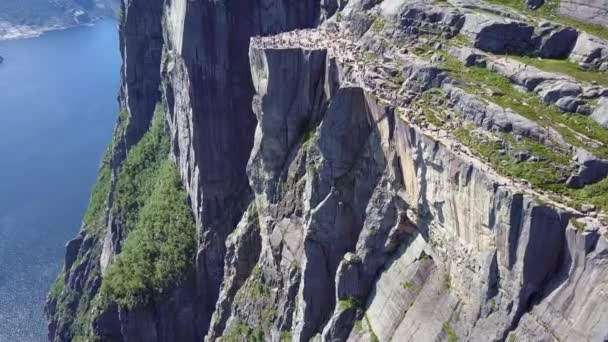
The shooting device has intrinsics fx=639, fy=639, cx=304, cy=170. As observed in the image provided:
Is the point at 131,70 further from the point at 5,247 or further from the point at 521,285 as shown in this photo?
the point at 521,285

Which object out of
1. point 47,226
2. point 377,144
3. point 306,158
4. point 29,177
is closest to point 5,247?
point 47,226

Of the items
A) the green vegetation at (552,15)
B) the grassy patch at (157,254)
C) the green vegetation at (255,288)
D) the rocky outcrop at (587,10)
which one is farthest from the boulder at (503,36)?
the grassy patch at (157,254)

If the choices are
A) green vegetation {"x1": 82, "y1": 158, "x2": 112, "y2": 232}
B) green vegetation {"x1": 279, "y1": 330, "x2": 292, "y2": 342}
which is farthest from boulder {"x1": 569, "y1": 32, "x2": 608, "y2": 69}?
green vegetation {"x1": 82, "y1": 158, "x2": 112, "y2": 232}

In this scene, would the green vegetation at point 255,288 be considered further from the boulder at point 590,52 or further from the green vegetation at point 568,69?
the boulder at point 590,52

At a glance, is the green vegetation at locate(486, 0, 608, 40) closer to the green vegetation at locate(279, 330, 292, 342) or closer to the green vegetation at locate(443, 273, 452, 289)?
the green vegetation at locate(443, 273, 452, 289)

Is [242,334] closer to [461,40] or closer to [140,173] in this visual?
[461,40]
